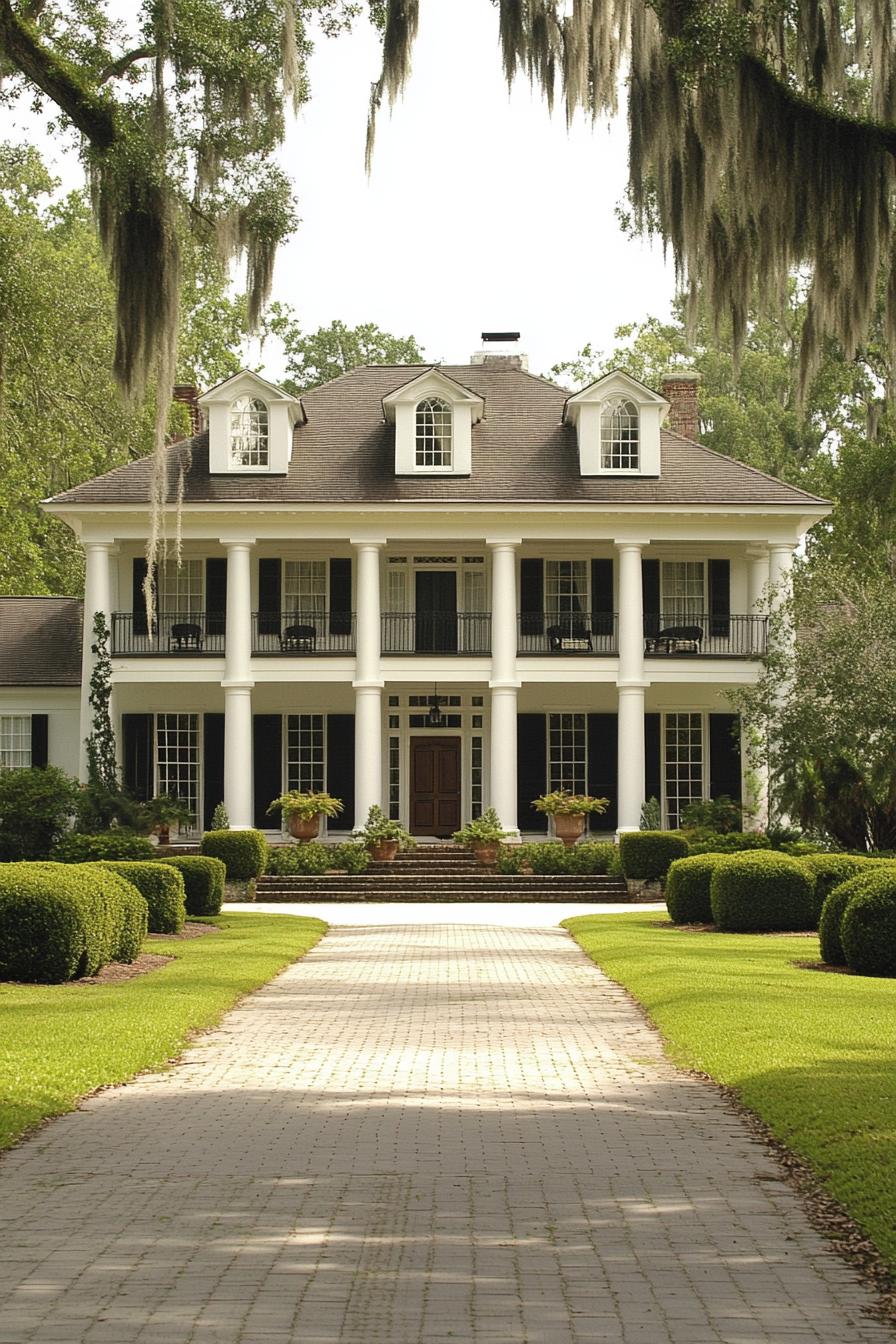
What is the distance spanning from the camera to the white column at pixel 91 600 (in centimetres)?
3147

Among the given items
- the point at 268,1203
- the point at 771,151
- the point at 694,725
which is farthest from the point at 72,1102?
the point at 694,725

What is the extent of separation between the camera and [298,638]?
32.5 meters

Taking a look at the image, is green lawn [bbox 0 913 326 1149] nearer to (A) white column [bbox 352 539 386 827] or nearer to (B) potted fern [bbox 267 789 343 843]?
(B) potted fern [bbox 267 789 343 843]

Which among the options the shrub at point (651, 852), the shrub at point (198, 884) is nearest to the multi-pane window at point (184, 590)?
the shrub at point (651, 852)

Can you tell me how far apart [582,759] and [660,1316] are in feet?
93.5

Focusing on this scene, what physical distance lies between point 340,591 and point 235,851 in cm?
743

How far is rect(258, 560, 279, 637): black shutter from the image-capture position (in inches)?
1297

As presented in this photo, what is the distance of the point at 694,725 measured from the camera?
109ft

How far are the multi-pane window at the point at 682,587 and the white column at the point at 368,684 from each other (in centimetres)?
577

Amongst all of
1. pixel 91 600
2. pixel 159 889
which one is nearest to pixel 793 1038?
pixel 159 889

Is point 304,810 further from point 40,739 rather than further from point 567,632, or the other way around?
point 567,632

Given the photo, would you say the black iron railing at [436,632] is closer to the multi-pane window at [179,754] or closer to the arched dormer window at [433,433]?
the arched dormer window at [433,433]

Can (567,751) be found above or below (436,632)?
below

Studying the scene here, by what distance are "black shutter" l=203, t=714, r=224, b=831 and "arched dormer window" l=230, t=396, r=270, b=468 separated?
16.8ft
